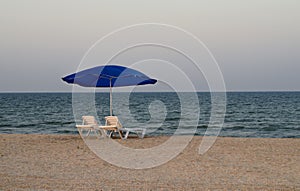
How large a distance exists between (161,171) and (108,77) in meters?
5.57

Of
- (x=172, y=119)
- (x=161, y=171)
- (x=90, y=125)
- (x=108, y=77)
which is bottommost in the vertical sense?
(x=172, y=119)

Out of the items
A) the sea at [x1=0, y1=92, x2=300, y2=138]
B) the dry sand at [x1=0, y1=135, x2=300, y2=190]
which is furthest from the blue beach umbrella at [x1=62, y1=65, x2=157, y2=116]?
the dry sand at [x1=0, y1=135, x2=300, y2=190]

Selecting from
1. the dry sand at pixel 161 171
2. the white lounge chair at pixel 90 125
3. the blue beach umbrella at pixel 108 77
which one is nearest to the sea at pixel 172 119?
the white lounge chair at pixel 90 125

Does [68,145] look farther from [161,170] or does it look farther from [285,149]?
[285,149]

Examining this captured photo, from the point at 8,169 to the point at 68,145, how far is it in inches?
156

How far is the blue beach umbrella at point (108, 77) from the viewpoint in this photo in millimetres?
12078

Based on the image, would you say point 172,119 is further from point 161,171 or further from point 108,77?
point 161,171

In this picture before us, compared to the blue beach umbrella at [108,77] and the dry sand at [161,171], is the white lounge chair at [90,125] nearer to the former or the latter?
the blue beach umbrella at [108,77]

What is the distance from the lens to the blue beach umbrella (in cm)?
1208

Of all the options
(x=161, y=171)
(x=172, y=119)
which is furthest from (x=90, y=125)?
(x=172, y=119)

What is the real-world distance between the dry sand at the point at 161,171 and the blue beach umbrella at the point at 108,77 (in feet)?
7.69

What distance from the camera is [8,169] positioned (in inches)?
295

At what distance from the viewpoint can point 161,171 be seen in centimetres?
749

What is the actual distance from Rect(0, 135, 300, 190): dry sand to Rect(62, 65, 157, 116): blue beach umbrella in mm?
2343
